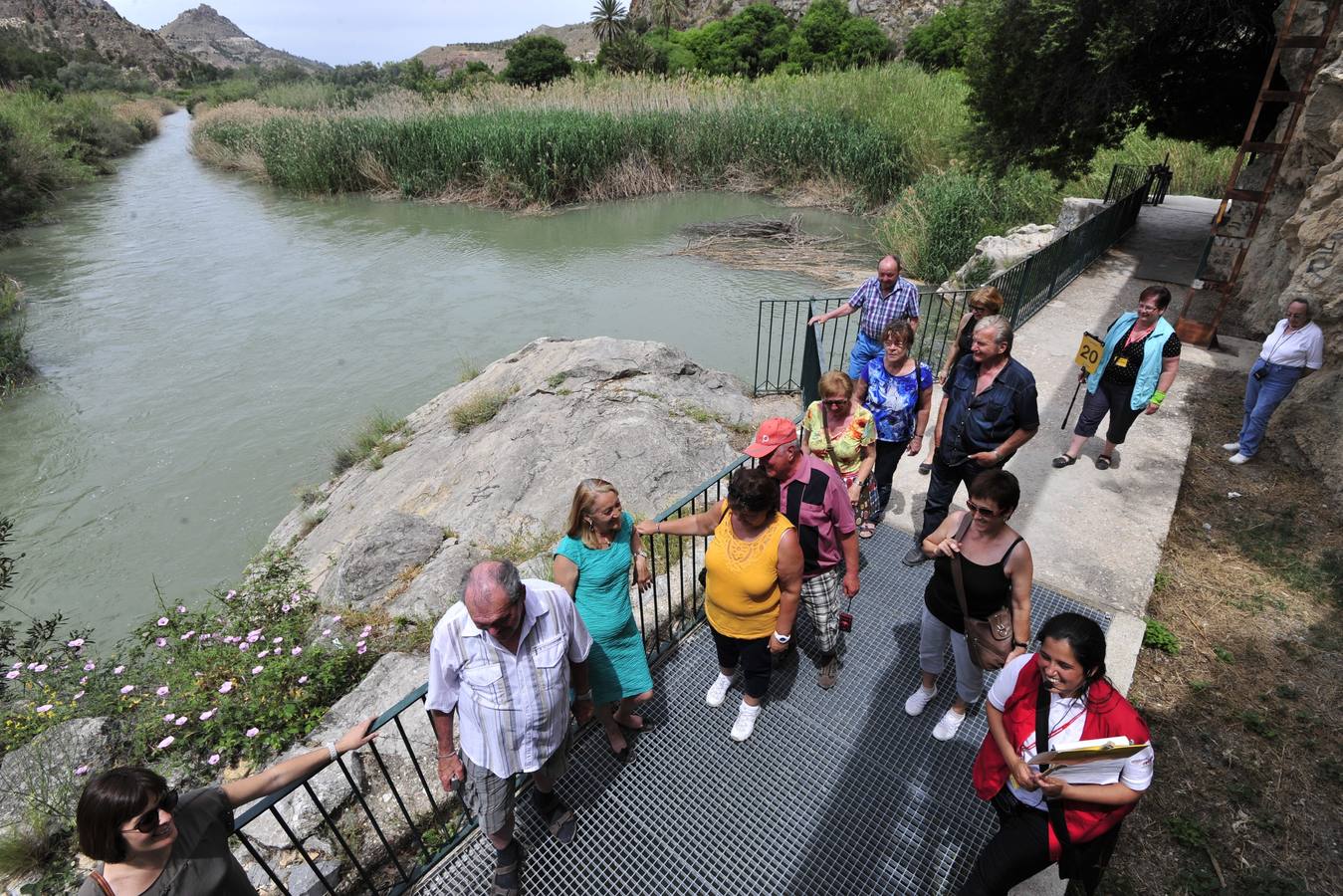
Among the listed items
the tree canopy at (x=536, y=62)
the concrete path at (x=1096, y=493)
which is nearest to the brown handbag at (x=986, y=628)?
the concrete path at (x=1096, y=493)

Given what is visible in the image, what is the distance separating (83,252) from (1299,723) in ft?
84.7

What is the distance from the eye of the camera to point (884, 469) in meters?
→ 4.53

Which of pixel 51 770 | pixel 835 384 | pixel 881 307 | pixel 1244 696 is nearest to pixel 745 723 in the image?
pixel 835 384

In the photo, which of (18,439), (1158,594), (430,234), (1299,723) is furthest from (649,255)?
(1299,723)

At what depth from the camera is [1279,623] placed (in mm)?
4117

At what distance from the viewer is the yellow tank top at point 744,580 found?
111 inches

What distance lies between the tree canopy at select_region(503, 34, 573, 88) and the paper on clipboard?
1877 inches

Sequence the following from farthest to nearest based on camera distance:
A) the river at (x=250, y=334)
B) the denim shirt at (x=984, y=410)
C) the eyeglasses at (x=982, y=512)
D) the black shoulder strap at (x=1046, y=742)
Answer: the river at (x=250, y=334), the denim shirt at (x=984, y=410), the eyeglasses at (x=982, y=512), the black shoulder strap at (x=1046, y=742)

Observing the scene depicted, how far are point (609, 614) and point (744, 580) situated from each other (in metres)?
0.63

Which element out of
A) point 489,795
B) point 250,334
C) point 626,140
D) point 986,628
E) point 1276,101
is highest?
point 1276,101

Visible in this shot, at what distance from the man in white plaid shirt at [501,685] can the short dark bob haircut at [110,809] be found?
2.77 ft

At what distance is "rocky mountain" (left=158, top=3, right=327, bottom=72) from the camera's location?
514 feet

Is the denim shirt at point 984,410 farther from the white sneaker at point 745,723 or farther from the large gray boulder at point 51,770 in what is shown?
the large gray boulder at point 51,770

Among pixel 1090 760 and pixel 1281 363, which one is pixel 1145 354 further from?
pixel 1090 760
